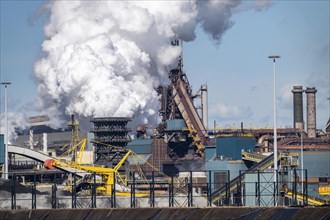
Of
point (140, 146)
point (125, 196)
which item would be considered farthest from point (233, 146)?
point (125, 196)

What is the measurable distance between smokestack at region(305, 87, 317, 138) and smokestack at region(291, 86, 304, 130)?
1356 millimetres

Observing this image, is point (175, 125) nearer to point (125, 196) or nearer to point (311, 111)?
point (311, 111)

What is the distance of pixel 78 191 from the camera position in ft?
379

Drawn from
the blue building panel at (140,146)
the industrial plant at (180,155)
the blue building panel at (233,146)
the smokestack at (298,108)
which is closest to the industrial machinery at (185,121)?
the industrial plant at (180,155)

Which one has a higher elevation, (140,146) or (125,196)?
(140,146)

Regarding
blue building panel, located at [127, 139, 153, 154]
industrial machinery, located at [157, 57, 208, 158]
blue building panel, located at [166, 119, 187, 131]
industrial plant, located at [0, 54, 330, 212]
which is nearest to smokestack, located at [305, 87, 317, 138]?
industrial plant, located at [0, 54, 330, 212]

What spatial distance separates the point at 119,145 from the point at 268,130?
30.3 metres

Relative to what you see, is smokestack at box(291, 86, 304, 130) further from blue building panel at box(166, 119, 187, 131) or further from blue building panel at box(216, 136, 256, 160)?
blue building panel at box(216, 136, 256, 160)

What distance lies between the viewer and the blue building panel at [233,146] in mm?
156875

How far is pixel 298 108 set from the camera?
192375 millimetres

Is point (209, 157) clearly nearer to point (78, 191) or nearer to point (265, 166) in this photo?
point (265, 166)

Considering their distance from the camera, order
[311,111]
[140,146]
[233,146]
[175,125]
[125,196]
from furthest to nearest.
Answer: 1. [175,125]
2. [311,111]
3. [140,146]
4. [233,146]
5. [125,196]

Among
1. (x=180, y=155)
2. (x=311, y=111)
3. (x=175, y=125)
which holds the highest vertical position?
(x=311, y=111)

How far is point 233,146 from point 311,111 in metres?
36.0
